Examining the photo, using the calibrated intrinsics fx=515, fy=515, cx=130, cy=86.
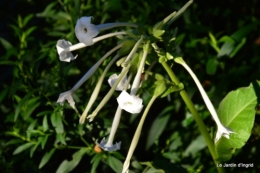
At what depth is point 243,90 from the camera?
146 cm

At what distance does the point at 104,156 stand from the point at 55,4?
0.76 metres

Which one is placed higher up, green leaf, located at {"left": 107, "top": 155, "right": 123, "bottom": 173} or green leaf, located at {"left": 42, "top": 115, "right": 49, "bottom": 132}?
green leaf, located at {"left": 42, "top": 115, "right": 49, "bottom": 132}

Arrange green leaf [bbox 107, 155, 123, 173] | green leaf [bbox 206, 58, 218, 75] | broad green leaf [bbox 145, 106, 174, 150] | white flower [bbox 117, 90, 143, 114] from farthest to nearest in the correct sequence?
broad green leaf [bbox 145, 106, 174, 150] → green leaf [bbox 206, 58, 218, 75] → green leaf [bbox 107, 155, 123, 173] → white flower [bbox 117, 90, 143, 114]

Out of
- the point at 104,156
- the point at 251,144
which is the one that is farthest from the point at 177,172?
the point at 251,144

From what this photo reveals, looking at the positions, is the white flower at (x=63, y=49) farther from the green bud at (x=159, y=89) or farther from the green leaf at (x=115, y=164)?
the green leaf at (x=115, y=164)

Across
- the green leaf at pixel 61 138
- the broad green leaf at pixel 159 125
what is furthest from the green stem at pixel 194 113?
the broad green leaf at pixel 159 125

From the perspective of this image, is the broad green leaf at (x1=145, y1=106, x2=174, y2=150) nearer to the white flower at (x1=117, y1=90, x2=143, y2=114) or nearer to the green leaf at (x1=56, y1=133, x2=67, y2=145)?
A: the green leaf at (x1=56, y1=133, x2=67, y2=145)

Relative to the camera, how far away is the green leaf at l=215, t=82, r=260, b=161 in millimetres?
1437

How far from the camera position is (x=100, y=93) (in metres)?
2.19

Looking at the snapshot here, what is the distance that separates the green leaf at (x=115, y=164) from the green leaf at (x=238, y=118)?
429 millimetres

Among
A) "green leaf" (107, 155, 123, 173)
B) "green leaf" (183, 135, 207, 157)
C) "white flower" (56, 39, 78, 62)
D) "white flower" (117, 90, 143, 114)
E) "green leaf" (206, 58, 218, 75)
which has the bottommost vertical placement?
"green leaf" (183, 135, 207, 157)

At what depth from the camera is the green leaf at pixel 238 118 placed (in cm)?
144

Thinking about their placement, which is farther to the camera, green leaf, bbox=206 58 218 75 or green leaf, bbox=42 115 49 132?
green leaf, bbox=206 58 218 75

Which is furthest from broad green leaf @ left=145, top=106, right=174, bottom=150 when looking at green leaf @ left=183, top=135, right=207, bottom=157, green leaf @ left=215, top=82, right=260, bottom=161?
green leaf @ left=215, top=82, right=260, bottom=161
